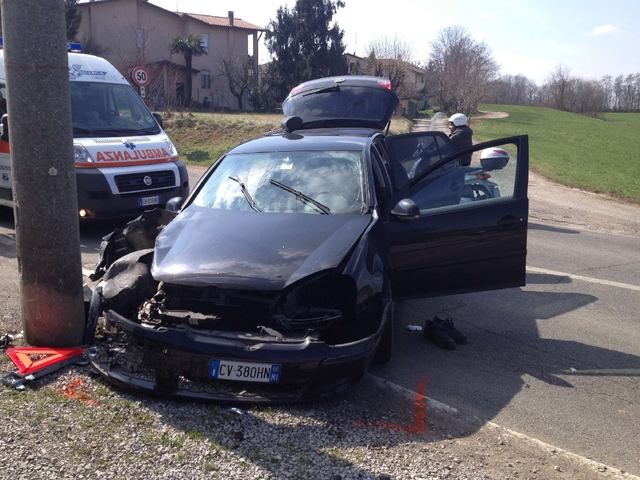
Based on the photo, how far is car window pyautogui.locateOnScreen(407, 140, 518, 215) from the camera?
5578 millimetres

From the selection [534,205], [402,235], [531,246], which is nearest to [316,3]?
[534,205]

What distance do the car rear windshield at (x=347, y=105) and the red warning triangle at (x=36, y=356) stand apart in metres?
6.23

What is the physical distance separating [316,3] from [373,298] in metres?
45.7

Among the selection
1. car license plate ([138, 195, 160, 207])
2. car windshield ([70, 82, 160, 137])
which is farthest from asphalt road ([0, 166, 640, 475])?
car windshield ([70, 82, 160, 137])

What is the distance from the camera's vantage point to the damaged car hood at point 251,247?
406cm

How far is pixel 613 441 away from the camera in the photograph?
3.84m

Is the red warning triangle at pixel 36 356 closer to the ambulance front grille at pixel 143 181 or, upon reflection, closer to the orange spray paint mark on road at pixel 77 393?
the orange spray paint mark on road at pixel 77 393

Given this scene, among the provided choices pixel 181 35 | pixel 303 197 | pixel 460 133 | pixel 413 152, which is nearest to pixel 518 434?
pixel 303 197

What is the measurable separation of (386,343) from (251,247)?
1250mm

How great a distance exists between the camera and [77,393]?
13.2ft

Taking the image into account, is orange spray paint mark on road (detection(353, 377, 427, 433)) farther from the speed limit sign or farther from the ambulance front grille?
the speed limit sign

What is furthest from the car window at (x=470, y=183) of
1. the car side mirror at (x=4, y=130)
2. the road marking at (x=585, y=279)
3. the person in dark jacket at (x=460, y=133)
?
the car side mirror at (x=4, y=130)

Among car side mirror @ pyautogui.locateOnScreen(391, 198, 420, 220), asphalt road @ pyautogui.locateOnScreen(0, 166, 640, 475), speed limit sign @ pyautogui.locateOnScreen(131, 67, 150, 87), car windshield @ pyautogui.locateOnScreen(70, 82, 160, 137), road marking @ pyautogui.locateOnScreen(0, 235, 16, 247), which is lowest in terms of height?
asphalt road @ pyautogui.locateOnScreen(0, 166, 640, 475)

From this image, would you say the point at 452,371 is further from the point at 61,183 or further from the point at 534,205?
the point at 534,205
